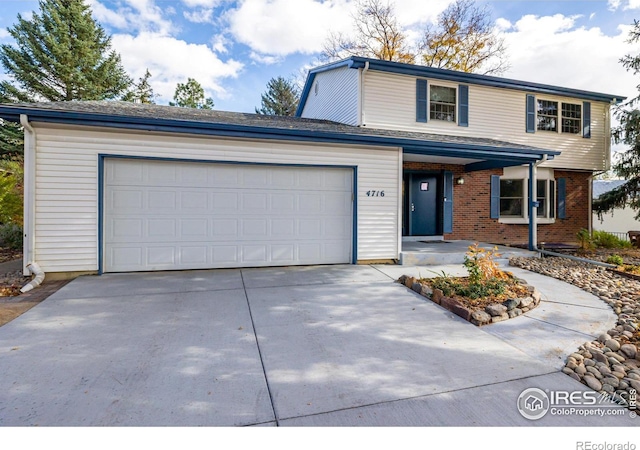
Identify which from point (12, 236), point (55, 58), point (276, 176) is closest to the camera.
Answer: point (276, 176)

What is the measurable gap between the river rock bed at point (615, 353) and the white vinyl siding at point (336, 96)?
6791 millimetres

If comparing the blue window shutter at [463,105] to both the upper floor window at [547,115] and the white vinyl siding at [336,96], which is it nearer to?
the upper floor window at [547,115]

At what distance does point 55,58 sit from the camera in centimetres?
1777

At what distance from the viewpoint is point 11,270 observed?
245 inches

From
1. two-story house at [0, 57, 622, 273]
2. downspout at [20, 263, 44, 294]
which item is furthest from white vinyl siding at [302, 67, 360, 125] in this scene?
downspout at [20, 263, 44, 294]

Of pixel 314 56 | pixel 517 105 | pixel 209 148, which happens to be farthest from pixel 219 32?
pixel 517 105

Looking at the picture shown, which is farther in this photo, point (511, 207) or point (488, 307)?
point (511, 207)

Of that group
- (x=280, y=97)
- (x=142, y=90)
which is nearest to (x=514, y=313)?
(x=142, y=90)

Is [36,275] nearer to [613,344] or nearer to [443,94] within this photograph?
[613,344]

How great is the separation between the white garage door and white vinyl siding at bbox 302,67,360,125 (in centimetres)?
331

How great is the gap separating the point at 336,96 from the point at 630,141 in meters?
10.4

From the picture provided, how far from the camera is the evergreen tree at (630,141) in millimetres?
11039

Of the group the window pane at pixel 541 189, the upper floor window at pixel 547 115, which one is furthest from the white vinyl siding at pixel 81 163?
the window pane at pixel 541 189
